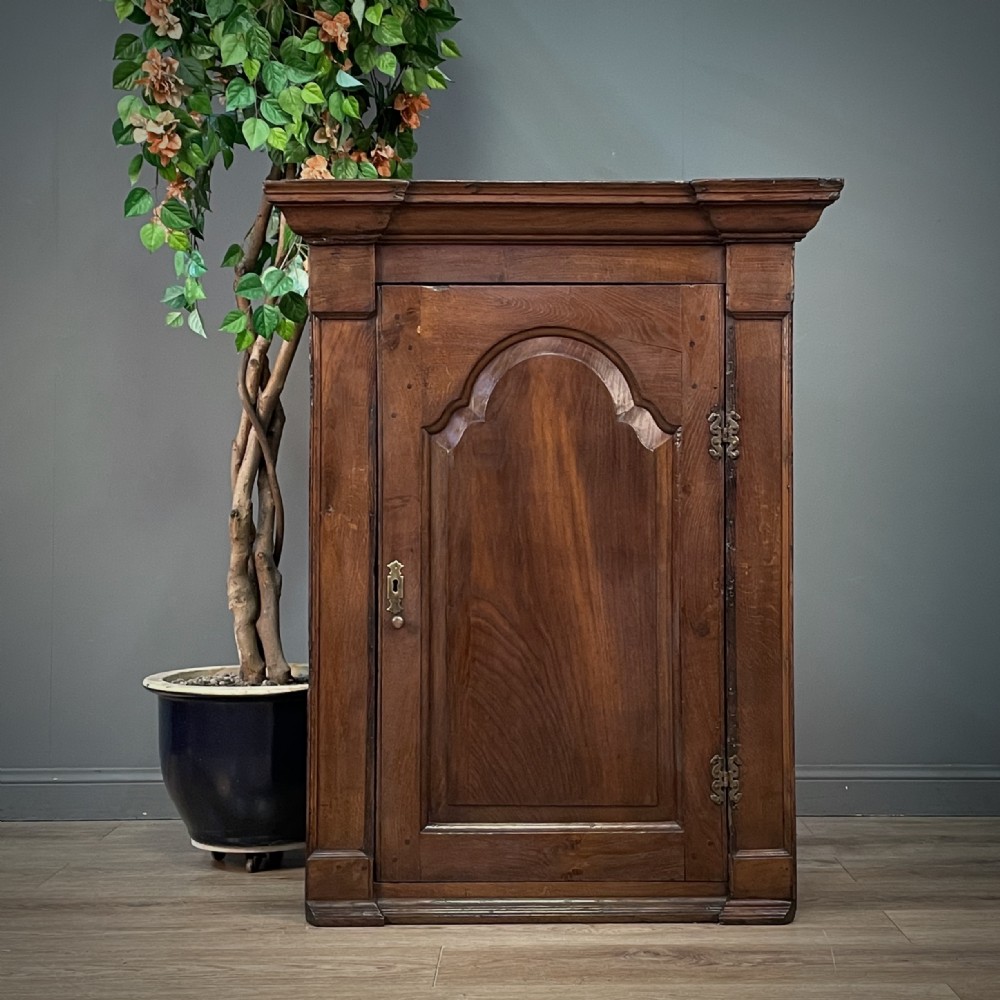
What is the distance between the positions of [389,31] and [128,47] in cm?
55

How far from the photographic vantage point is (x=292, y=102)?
238 cm

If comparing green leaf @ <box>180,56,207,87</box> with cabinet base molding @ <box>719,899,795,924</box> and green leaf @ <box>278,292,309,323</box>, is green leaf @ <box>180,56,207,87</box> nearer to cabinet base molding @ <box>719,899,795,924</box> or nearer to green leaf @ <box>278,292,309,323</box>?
green leaf @ <box>278,292,309,323</box>

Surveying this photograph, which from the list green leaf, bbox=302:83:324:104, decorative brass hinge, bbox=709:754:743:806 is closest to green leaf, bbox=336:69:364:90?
green leaf, bbox=302:83:324:104

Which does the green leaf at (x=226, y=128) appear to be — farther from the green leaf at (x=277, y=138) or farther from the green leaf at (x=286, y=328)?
the green leaf at (x=286, y=328)

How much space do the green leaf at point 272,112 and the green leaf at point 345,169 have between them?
0.46 feet

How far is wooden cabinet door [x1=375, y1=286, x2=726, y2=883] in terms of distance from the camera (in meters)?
2.18

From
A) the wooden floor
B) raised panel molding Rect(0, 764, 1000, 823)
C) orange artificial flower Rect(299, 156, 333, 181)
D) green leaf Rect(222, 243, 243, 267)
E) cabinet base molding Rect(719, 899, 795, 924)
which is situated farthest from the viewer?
raised panel molding Rect(0, 764, 1000, 823)

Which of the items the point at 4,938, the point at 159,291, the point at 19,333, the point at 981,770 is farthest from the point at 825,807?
the point at 19,333

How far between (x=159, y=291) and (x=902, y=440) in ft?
6.31

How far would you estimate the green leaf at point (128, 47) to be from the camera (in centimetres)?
246

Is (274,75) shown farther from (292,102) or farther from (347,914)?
(347,914)

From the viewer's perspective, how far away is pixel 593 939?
2.08 m

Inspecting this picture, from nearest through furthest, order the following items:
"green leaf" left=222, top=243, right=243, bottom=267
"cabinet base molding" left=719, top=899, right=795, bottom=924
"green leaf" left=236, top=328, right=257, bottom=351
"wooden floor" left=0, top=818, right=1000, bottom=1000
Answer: "wooden floor" left=0, top=818, right=1000, bottom=1000
"cabinet base molding" left=719, top=899, right=795, bottom=924
"green leaf" left=236, top=328, right=257, bottom=351
"green leaf" left=222, top=243, right=243, bottom=267

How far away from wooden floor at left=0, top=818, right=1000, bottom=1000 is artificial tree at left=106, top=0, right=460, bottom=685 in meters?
0.53
